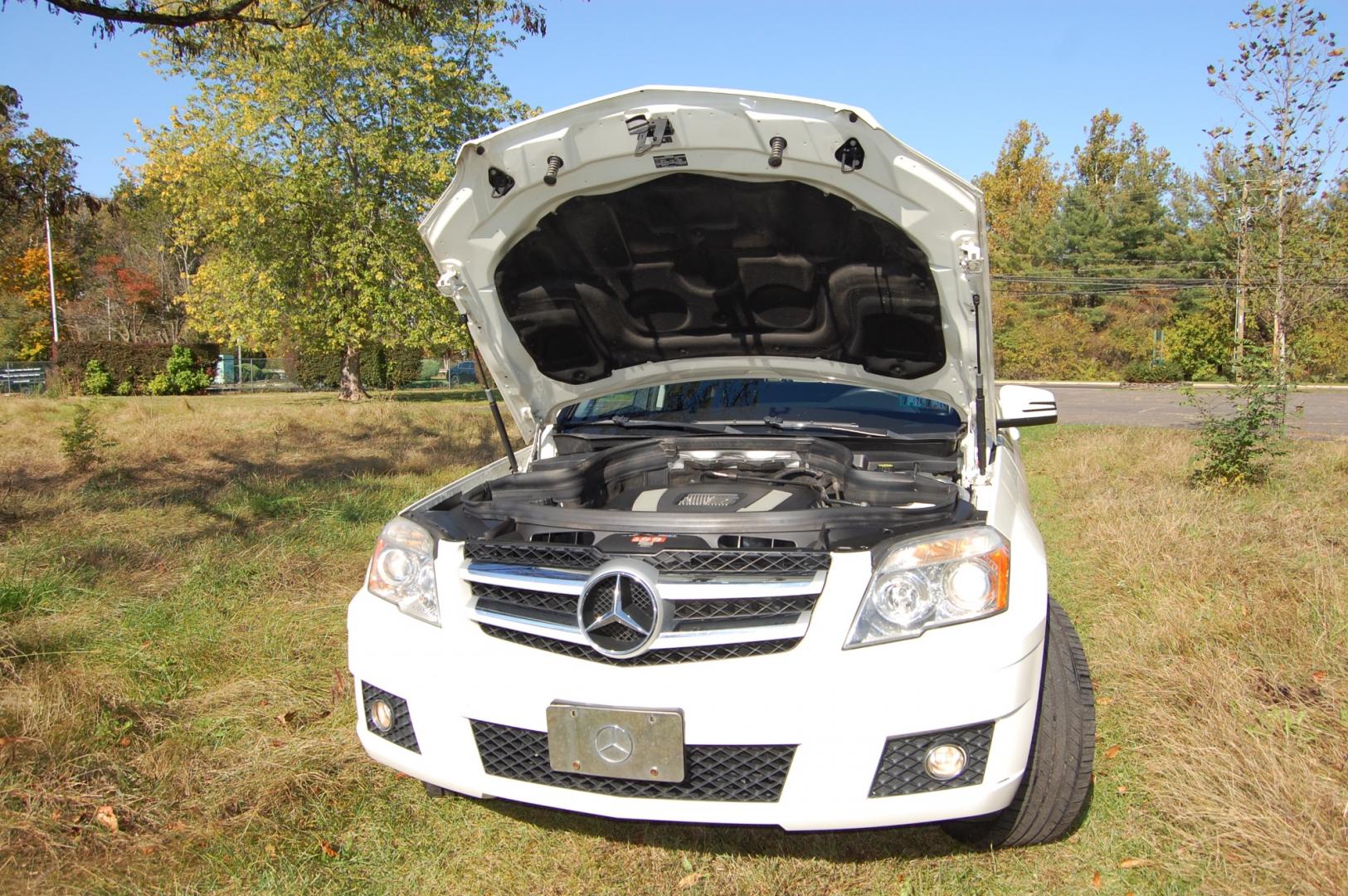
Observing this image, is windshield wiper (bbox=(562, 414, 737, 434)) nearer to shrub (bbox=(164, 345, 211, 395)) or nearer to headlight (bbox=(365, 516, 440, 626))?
headlight (bbox=(365, 516, 440, 626))

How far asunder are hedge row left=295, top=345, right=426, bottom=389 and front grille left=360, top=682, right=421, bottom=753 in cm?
3261

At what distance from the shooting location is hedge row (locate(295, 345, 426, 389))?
3397 cm

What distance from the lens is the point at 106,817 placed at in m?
2.53

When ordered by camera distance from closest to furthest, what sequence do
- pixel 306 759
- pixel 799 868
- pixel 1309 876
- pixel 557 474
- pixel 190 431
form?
pixel 1309 876, pixel 799 868, pixel 306 759, pixel 557 474, pixel 190 431

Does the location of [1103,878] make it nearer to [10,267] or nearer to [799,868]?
[799,868]

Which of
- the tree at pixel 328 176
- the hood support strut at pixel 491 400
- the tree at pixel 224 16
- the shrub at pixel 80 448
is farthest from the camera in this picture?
the tree at pixel 328 176

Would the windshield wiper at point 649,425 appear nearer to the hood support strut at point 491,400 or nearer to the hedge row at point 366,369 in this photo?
the hood support strut at point 491,400

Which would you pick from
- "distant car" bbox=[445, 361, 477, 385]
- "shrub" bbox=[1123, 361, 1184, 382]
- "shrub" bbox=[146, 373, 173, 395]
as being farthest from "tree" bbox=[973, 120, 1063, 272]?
"shrub" bbox=[146, 373, 173, 395]

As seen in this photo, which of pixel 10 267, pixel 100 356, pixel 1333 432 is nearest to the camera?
pixel 1333 432

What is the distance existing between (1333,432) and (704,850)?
49.0 ft

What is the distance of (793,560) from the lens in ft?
7.25

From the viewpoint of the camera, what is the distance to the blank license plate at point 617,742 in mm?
2049

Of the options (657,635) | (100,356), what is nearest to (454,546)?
(657,635)

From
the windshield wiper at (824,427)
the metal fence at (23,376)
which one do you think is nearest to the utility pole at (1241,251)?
the windshield wiper at (824,427)
